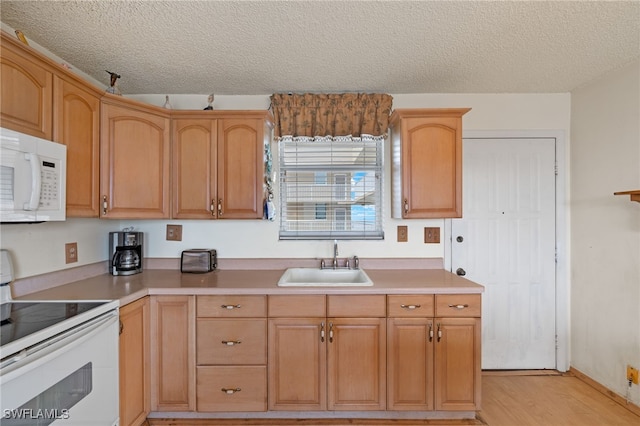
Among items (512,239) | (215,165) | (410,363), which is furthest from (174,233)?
(512,239)

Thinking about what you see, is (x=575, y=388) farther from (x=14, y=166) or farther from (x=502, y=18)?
(x=14, y=166)

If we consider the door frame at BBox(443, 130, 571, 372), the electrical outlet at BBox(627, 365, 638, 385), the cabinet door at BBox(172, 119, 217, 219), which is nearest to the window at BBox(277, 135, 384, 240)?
the cabinet door at BBox(172, 119, 217, 219)

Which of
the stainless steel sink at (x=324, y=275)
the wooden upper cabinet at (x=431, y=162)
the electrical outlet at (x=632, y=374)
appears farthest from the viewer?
the stainless steel sink at (x=324, y=275)

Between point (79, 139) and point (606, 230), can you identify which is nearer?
point (79, 139)

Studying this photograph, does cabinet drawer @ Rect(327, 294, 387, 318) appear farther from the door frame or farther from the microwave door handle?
the microwave door handle

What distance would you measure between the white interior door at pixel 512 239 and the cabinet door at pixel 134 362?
2.31m

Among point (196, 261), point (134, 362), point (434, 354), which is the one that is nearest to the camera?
point (134, 362)

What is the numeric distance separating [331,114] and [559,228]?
2.12 m

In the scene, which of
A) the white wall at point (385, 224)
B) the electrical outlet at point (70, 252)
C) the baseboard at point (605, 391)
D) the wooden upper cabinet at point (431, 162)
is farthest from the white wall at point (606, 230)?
the electrical outlet at point (70, 252)

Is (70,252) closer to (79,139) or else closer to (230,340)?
(79,139)

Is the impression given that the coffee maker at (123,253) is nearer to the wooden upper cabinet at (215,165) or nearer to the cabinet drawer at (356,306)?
the wooden upper cabinet at (215,165)

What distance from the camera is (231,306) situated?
6.12 ft

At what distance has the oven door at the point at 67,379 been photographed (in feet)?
3.34

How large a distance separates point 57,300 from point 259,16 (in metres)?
1.82
